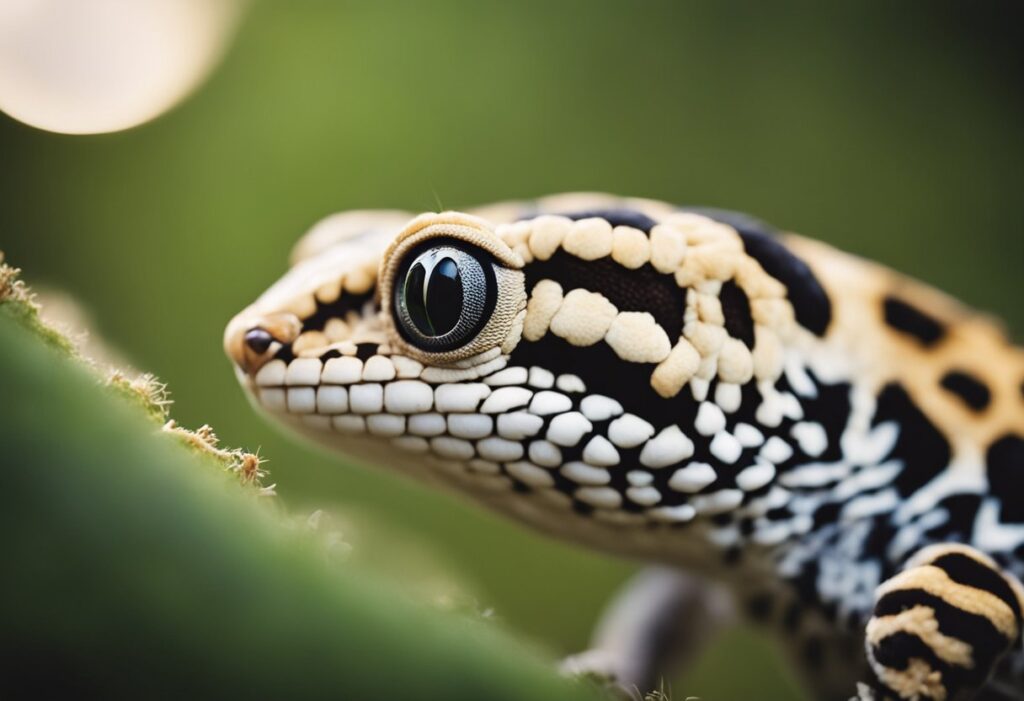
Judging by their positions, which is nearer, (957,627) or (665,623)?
(957,627)

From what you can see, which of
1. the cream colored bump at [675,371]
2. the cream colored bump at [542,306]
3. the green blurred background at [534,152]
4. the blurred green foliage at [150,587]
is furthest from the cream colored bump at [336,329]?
the green blurred background at [534,152]

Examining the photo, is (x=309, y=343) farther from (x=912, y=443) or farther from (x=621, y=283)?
(x=912, y=443)

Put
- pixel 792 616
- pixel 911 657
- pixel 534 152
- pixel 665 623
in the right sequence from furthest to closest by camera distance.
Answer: pixel 534 152
pixel 665 623
pixel 792 616
pixel 911 657

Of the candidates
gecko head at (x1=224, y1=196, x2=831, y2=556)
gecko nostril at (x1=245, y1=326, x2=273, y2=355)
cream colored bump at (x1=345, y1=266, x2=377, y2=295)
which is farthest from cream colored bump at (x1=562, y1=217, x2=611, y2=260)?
gecko nostril at (x1=245, y1=326, x2=273, y2=355)

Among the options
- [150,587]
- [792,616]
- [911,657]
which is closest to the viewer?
[150,587]

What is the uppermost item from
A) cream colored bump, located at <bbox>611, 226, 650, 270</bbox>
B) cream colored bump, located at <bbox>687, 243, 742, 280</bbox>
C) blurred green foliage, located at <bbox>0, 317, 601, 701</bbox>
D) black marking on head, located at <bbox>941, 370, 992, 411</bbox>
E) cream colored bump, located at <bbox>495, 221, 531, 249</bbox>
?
black marking on head, located at <bbox>941, 370, 992, 411</bbox>

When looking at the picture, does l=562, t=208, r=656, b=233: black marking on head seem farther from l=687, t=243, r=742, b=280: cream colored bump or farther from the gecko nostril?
the gecko nostril

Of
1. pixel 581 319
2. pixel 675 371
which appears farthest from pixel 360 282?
pixel 675 371
